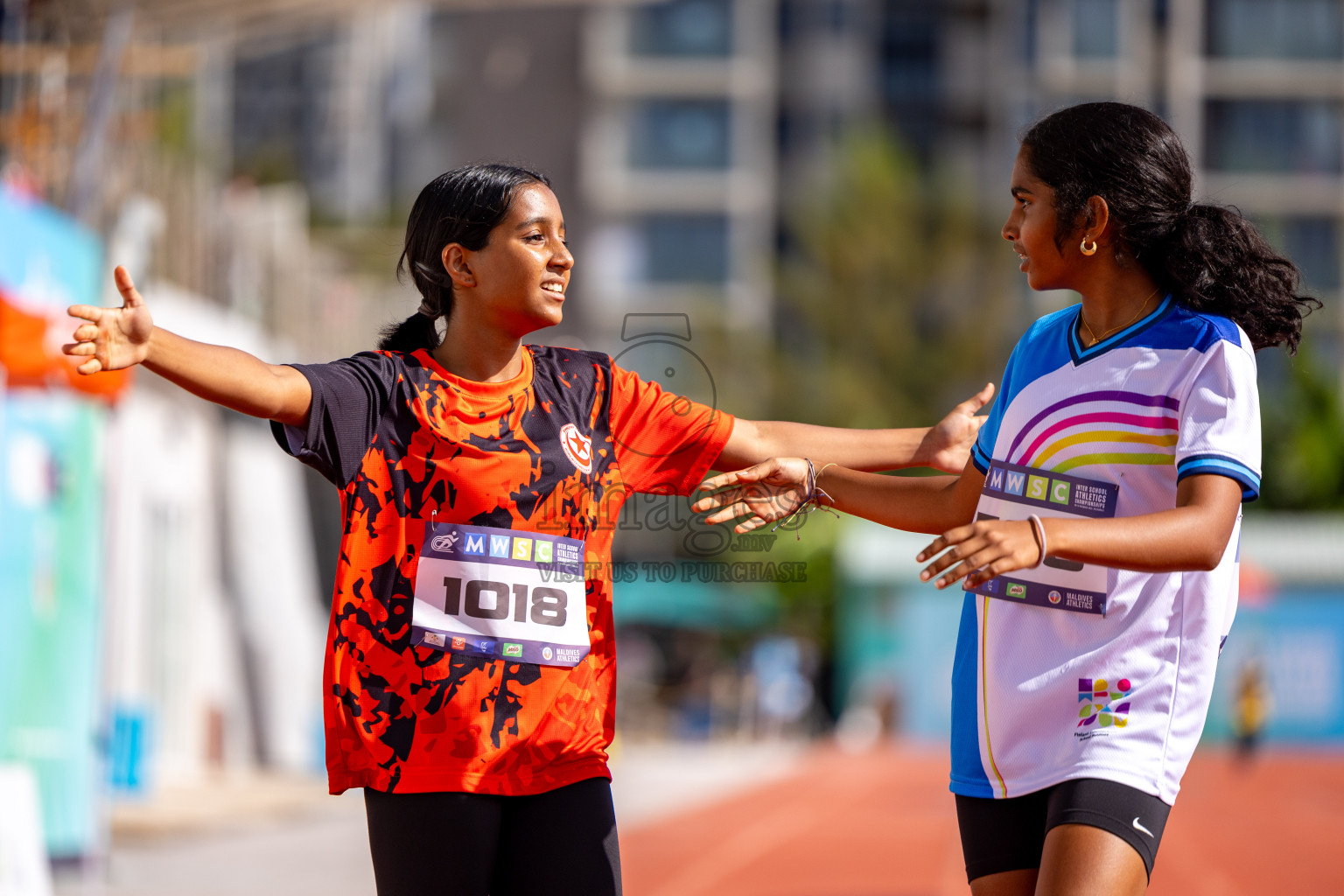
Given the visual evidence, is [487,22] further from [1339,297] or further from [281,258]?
[281,258]

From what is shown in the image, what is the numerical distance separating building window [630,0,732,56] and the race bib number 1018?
4566cm

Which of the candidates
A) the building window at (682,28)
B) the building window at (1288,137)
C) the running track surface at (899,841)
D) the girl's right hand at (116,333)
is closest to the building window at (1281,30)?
the building window at (1288,137)

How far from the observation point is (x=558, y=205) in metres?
3.32

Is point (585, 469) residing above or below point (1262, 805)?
above

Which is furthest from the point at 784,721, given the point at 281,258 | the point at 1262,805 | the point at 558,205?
the point at 558,205

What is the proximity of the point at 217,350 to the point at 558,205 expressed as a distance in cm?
79

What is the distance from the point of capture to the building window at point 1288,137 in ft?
148

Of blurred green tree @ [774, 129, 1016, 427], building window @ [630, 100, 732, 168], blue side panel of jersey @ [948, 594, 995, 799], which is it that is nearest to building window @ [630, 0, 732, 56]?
building window @ [630, 100, 732, 168]

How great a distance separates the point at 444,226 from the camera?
10.5 ft

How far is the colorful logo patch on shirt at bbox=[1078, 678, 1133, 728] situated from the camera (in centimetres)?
278

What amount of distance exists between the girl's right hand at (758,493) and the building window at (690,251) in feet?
143

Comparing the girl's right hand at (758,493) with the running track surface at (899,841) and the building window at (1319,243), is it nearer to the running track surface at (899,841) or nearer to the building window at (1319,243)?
the running track surface at (899,841)

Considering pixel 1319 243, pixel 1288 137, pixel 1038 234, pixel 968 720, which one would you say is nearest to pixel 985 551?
pixel 968 720

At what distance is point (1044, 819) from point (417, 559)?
1192 millimetres
